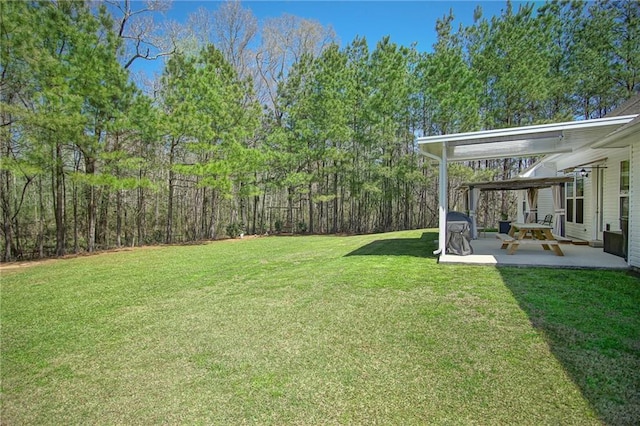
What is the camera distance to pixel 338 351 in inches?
119

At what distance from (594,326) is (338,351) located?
8.18 feet

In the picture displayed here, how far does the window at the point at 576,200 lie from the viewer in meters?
9.25

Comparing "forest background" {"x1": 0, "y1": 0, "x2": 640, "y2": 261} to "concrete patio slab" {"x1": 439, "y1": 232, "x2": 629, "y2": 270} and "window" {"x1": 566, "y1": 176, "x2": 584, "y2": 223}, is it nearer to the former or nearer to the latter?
"window" {"x1": 566, "y1": 176, "x2": 584, "y2": 223}

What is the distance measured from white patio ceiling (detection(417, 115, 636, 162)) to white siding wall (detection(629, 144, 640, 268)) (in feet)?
1.92

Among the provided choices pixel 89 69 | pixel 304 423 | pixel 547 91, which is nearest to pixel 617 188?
pixel 304 423

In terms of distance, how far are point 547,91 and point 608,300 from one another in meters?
14.9

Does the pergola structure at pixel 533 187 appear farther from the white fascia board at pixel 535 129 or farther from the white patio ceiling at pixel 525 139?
the white fascia board at pixel 535 129

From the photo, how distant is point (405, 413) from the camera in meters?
2.15

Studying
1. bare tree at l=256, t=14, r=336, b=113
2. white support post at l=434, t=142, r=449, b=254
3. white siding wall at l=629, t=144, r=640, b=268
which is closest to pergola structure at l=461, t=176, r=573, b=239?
white siding wall at l=629, t=144, r=640, b=268

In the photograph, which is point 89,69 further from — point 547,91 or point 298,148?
point 547,91

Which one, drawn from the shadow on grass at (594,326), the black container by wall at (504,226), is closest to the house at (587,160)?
the shadow on grass at (594,326)

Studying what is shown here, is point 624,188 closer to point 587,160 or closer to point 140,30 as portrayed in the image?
point 587,160

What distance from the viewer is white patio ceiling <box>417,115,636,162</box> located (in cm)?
529

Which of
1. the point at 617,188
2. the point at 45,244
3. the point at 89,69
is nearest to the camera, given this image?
the point at 617,188
